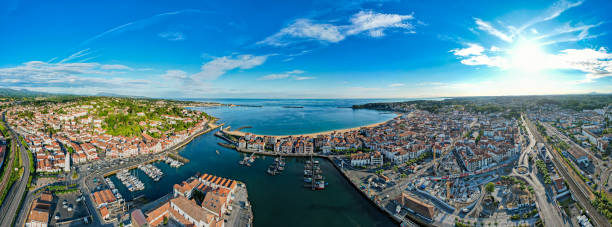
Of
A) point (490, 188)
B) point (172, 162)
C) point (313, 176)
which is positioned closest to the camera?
point (490, 188)

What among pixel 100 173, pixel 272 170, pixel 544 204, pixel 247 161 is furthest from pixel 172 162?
pixel 544 204

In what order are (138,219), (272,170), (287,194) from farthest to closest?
(272,170), (287,194), (138,219)

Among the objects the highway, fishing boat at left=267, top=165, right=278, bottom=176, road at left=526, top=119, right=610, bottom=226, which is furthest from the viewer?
fishing boat at left=267, top=165, right=278, bottom=176

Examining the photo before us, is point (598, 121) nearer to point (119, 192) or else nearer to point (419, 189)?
point (419, 189)

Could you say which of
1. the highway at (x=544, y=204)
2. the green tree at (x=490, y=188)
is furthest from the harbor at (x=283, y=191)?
the highway at (x=544, y=204)

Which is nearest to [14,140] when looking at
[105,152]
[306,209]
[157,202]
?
[105,152]

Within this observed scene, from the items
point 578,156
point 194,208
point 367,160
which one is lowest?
point 194,208

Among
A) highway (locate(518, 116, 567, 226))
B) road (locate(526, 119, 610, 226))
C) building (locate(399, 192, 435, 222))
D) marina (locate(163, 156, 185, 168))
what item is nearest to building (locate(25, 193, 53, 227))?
marina (locate(163, 156, 185, 168))

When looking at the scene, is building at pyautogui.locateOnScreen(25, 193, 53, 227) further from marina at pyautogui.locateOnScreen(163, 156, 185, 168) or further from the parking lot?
marina at pyautogui.locateOnScreen(163, 156, 185, 168)

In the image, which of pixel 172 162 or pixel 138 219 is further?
pixel 172 162

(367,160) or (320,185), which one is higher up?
(367,160)

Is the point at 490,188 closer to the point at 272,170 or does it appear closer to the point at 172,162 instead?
the point at 272,170
